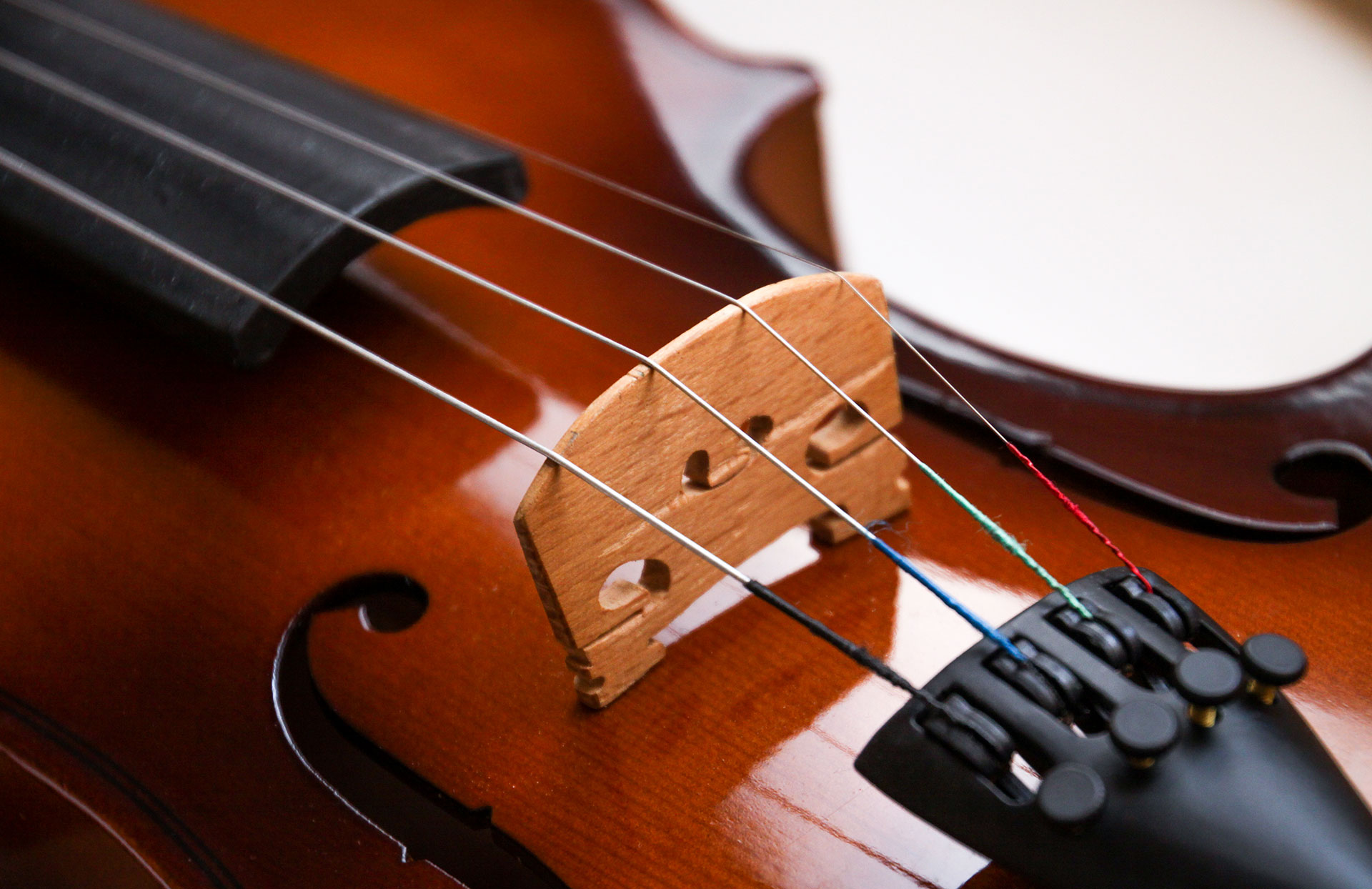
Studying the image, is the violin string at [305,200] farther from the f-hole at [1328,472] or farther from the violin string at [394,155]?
the f-hole at [1328,472]

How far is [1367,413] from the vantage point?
851 millimetres

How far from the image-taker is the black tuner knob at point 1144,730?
0.48 meters

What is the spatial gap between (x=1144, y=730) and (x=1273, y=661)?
7 centimetres

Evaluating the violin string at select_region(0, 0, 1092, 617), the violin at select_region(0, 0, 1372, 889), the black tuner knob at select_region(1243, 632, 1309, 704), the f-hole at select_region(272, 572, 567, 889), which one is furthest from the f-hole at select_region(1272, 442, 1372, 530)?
the f-hole at select_region(272, 572, 567, 889)

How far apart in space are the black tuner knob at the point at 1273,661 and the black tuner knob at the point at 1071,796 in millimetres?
88

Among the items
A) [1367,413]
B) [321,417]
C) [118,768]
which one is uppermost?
[1367,413]

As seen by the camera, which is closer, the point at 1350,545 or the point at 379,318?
the point at 1350,545

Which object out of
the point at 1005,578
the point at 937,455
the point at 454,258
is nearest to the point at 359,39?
the point at 454,258

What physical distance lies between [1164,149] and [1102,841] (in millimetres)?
1320

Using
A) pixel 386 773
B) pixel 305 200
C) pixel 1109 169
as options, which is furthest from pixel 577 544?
pixel 1109 169

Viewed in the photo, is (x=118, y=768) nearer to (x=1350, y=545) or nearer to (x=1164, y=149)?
(x=1350, y=545)

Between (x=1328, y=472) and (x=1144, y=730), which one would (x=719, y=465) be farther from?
(x=1328, y=472)

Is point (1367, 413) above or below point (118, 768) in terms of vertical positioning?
above

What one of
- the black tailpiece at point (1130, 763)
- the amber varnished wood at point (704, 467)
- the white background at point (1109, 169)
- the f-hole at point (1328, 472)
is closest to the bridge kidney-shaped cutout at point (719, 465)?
the amber varnished wood at point (704, 467)
